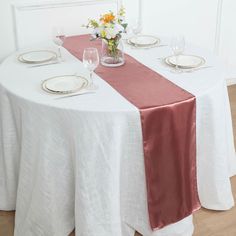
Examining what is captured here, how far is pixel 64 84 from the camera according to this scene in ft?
6.55

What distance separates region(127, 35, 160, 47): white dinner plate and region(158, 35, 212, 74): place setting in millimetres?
247

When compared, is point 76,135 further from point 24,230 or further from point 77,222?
point 24,230

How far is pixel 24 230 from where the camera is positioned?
6.80ft

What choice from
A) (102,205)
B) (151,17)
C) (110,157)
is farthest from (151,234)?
(151,17)

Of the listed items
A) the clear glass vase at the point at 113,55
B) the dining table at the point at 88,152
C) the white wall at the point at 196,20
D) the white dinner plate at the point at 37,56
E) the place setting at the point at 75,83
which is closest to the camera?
the dining table at the point at 88,152

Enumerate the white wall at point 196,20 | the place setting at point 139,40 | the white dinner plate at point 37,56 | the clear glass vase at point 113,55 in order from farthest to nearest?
the white wall at point 196,20, the place setting at point 139,40, the white dinner plate at point 37,56, the clear glass vase at point 113,55

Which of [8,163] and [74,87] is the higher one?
[74,87]

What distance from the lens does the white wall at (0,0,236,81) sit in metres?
3.33

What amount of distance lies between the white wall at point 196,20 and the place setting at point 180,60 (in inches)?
37.6

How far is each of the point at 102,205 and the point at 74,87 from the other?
57cm

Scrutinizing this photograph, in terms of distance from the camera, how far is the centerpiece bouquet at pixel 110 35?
2.10m

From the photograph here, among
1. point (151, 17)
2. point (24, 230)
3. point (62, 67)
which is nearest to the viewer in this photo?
point (24, 230)

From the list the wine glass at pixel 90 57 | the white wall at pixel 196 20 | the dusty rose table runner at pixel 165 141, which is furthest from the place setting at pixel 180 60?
the white wall at pixel 196 20

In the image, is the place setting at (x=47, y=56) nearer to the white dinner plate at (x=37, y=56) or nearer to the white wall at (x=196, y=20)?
the white dinner plate at (x=37, y=56)
